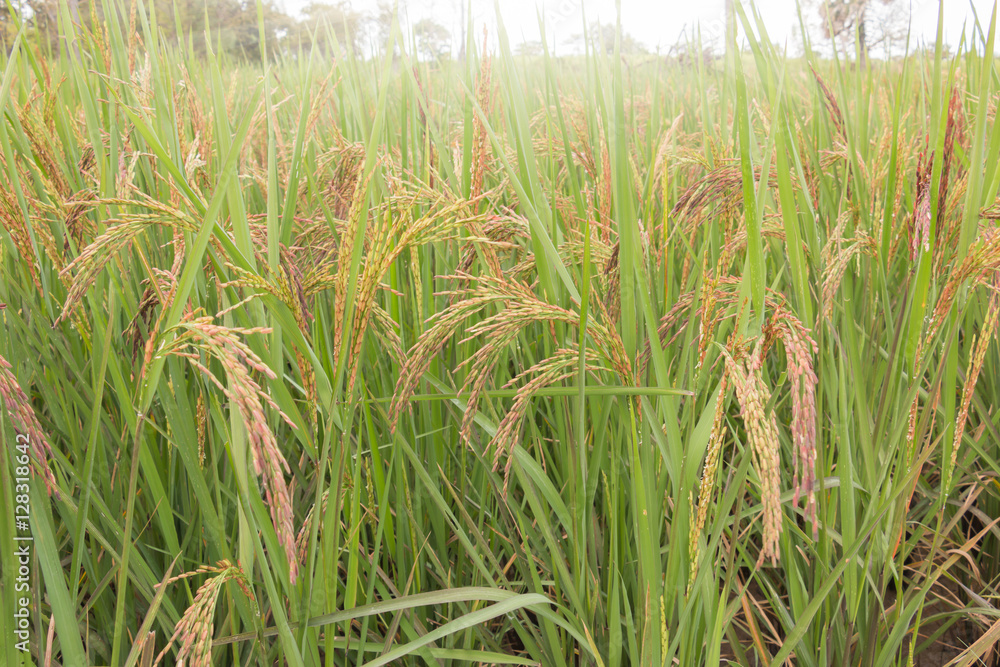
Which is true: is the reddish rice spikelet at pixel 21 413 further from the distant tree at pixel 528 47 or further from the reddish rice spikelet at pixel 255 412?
the distant tree at pixel 528 47

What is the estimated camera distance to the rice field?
2.22 feet

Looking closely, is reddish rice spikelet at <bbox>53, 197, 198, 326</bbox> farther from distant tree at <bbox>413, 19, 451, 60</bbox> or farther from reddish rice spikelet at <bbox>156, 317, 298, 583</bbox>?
distant tree at <bbox>413, 19, 451, 60</bbox>

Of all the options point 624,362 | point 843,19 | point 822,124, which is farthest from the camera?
point 843,19

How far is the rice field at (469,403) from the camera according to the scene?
678 mm

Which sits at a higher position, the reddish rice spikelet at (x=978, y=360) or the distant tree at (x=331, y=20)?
the distant tree at (x=331, y=20)

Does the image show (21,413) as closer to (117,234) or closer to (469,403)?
(117,234)

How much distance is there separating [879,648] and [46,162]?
1708mm

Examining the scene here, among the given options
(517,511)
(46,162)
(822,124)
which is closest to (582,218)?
(517,511)

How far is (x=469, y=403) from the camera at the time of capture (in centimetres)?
68

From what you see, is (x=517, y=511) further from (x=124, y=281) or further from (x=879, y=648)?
(x=124, y=281)

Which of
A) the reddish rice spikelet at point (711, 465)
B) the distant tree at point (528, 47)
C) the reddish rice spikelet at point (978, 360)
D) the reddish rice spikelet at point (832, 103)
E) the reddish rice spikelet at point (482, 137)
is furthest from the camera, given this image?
the distant tree at point (528, 47)

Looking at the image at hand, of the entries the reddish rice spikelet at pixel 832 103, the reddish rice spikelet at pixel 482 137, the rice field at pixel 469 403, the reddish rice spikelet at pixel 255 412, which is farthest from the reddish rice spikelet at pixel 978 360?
the reddish rice spikelet at pixel 255 412

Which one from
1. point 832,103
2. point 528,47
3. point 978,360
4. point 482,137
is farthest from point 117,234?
point 528,47

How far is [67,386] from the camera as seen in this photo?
0.94 meters
